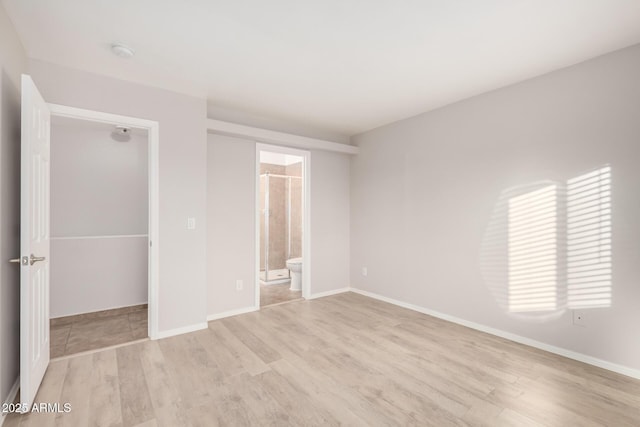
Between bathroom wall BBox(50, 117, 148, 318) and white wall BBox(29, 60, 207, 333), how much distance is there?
1.12 metres

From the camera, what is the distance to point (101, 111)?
269 centimetres

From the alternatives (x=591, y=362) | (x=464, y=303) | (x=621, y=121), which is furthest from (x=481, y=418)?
(x=621, y=121)

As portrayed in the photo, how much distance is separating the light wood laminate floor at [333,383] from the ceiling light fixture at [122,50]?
247cm

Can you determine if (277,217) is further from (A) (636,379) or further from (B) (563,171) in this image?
(A) (636,379)

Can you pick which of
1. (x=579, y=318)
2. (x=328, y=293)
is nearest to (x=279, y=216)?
(x=328, y=293)

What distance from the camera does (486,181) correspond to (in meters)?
3.18

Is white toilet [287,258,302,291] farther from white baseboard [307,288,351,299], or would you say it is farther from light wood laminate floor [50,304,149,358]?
light wood laminate floor [50,304,149,358]

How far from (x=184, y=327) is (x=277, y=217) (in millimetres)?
3232

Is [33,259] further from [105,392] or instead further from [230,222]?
[230,222]

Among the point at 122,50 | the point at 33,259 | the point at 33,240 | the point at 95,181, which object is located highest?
the point at 122,50

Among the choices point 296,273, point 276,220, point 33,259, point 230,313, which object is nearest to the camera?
point 33,259

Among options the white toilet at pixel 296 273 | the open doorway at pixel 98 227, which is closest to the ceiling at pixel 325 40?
the open doorway at pixel 98 227

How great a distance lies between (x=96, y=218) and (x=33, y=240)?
2049 millimetres

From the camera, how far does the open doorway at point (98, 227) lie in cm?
354
